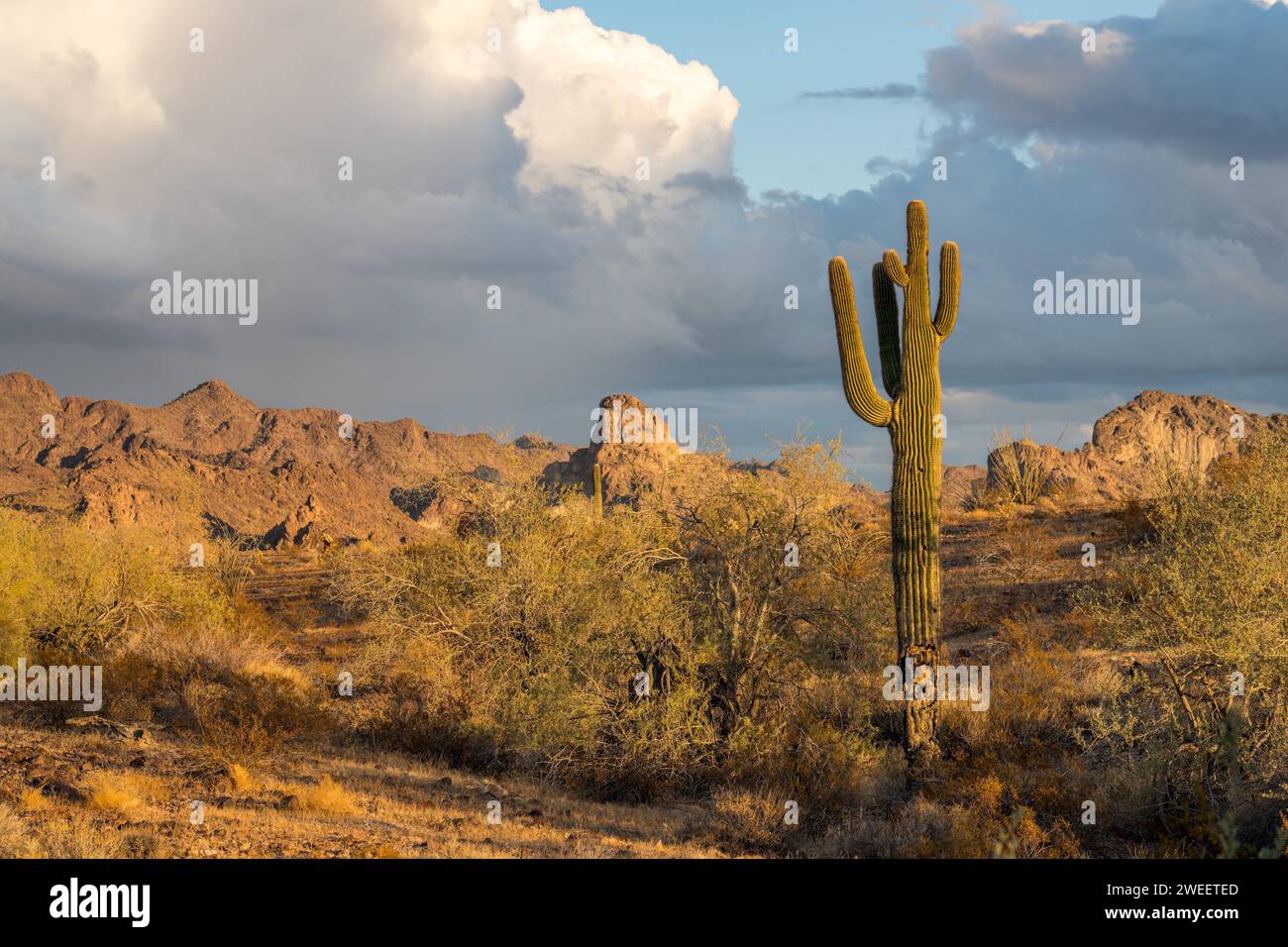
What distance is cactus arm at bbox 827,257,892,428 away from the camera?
13.7 m

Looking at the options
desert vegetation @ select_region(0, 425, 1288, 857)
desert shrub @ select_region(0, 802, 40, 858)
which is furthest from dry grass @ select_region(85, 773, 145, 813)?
desert shrub @ select_region(0, 802, 40, 858)

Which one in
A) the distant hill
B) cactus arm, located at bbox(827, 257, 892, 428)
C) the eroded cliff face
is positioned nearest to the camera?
cactus arm, located at bbox(827, 257, 892, 428)

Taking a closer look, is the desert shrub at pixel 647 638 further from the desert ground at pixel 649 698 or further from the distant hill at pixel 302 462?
the distant hill at pixel 302 462

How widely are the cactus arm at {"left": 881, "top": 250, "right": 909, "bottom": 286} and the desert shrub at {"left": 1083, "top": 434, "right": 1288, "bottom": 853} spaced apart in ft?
15.5

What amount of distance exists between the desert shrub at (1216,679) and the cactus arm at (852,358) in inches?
142

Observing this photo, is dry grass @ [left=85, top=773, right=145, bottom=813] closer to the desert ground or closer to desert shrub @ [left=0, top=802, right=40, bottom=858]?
the desert ground

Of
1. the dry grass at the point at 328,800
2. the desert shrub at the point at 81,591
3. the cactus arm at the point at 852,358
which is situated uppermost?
the cactus arm at the point at 852,358

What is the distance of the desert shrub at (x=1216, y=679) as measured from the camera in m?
10.4

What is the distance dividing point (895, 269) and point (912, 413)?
197 cm

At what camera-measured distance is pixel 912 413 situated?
1363cm
